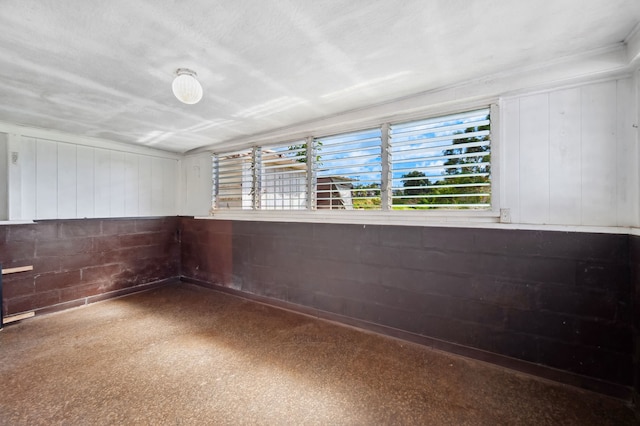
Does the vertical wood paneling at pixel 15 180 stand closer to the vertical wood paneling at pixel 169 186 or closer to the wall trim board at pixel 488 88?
the vertical wood paneling at pixel 169 186

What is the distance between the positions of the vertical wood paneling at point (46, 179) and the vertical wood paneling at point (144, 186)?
3.17 feet

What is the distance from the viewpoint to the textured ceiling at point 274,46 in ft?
4.49

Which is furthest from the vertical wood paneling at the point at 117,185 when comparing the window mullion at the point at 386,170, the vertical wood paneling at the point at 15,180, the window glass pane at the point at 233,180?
the window mullion at the point at 386,170

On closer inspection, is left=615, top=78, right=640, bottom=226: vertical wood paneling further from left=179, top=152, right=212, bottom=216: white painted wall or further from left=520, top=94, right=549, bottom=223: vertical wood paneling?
left=179, top=152, right=212, bottom=216: white painted wall

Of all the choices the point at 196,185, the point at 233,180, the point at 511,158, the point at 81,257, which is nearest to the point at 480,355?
the point at 511,158

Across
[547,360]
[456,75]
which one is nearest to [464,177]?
[456,75]

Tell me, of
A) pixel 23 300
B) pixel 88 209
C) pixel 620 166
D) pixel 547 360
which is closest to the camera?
pixel 620 166

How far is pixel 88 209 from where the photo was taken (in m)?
3.63

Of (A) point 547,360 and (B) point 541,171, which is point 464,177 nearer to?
(B) point 541,171

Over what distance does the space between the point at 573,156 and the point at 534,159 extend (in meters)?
0.22

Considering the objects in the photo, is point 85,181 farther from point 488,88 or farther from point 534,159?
point 534,159

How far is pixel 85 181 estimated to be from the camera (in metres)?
3.61

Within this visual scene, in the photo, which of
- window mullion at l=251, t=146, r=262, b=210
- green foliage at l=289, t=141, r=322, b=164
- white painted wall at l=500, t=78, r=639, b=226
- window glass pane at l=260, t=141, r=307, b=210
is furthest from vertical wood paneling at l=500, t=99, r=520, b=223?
window mullion at l=251, t=146, r=262, b=210

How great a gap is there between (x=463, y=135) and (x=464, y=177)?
14.3 inches
